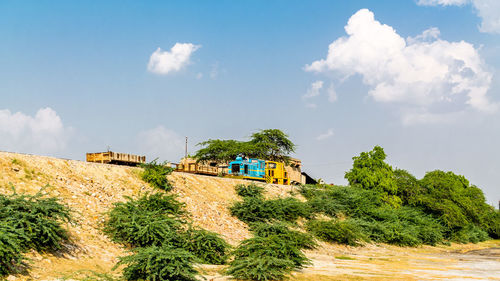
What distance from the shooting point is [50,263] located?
581 inches

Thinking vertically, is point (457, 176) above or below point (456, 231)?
above

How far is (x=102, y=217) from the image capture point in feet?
66.7

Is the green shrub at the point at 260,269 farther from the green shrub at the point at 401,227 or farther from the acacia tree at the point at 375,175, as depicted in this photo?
the acacia tree at the point at 375,175

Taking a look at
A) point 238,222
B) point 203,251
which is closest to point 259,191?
point 238,222

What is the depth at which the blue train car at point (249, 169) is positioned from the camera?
44969mm

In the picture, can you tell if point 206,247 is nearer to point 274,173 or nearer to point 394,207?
point 274,173

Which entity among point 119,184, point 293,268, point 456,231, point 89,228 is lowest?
point 456,231

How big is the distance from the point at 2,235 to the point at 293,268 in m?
10.7

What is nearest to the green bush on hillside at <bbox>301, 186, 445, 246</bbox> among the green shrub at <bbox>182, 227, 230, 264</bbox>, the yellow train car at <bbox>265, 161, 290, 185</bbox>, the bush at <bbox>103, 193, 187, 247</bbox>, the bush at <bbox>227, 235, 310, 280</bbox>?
the yellow train car at <bbox>265, 161, 290, 185</bbox>

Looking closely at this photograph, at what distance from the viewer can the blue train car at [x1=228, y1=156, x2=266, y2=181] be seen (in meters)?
45.0

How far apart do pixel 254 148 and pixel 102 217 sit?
5477 cm

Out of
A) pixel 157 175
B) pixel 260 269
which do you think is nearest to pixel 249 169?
pixel 157 175

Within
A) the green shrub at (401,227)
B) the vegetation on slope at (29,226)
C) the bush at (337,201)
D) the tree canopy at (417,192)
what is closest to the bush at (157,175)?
the vegetation on slope at (29,226)

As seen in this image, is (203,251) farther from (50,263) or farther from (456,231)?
(456,231)
